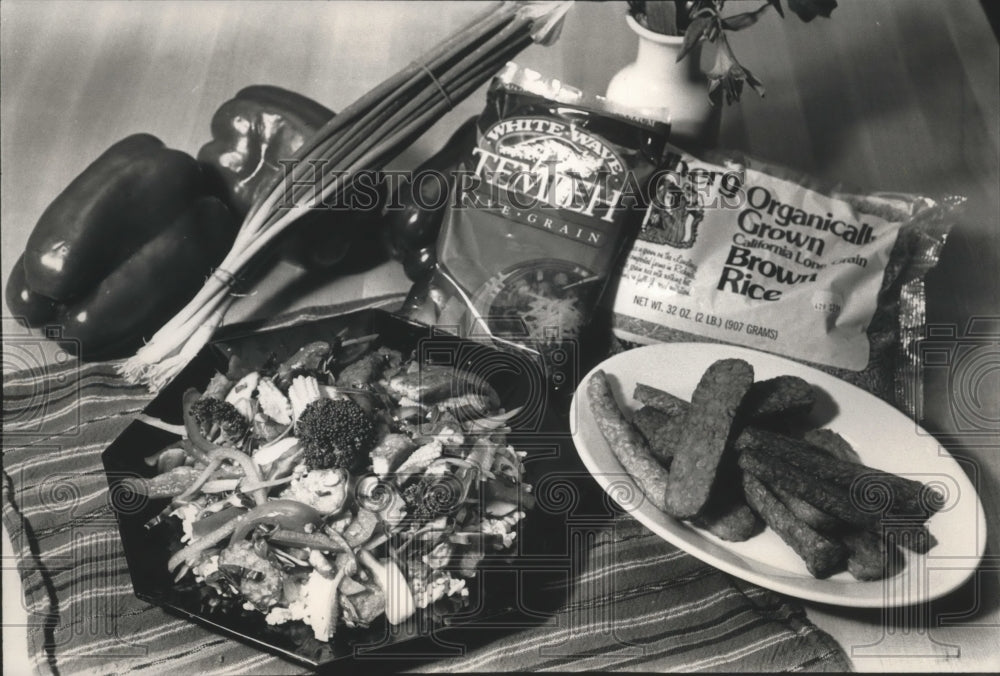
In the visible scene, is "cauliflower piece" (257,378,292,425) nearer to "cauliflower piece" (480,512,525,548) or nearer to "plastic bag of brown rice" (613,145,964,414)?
"cauliflower piece" (480,512,525,548)

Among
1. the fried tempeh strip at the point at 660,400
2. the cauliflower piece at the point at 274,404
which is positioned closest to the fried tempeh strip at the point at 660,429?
the fried tempeh strip at the point at 660,400

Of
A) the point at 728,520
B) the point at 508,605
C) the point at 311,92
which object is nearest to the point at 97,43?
the point at 311,92

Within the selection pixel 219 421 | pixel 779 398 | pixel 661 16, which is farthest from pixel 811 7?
pixel 219 421

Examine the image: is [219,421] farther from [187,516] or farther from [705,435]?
[705,435]

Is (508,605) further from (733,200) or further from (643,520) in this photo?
(733,200)

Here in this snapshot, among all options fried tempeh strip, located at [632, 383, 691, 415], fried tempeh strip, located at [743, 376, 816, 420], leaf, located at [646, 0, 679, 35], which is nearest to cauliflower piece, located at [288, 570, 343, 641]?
fried tempeh strip, located at [632, 383, 691, 415]
